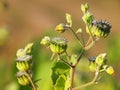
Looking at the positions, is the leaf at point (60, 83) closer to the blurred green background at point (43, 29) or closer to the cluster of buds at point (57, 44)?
the cluster of buds at point (57, 44)

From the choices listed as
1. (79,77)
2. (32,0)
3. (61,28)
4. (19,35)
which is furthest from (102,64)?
→ (32,0)

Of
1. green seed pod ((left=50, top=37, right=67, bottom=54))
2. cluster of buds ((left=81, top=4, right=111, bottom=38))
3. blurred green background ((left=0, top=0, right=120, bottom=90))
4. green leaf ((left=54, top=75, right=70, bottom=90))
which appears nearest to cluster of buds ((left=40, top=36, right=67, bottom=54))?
green seed pod ((left=50, top=37, right=67, bottom=54))

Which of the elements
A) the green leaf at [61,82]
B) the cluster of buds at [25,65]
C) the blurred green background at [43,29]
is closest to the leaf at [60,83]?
the green leaf at [61,82]

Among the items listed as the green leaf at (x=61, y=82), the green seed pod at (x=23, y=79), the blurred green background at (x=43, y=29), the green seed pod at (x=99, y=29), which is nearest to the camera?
the green seed pod at (x=99, y=29)

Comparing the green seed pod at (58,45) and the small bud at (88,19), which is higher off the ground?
the small bud at (88,19)

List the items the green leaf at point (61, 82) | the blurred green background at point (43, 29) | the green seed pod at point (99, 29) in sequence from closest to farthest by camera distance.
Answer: the green seed pod at point (99, 29)
the green leaf at point (61, 82)
the blurred green background at point (43, 29)

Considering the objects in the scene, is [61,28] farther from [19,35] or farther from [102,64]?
[19,35]

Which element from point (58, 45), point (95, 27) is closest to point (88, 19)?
point (95, 27)

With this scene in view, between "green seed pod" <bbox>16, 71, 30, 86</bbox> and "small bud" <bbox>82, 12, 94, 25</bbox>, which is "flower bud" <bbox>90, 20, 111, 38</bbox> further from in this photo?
"green seed pod" <bbox>16, 71, 30, 86</bbox>
